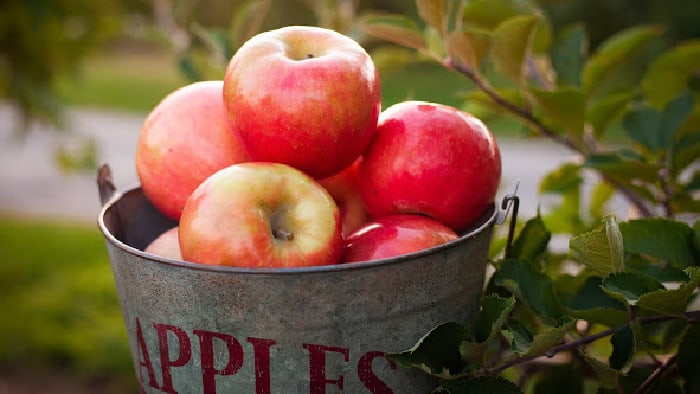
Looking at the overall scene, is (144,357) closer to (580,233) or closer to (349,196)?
(349,196)

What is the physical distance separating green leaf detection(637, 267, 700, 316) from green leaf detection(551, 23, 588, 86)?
486mm

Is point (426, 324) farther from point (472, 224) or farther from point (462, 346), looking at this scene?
point (472, 224)

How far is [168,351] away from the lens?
765 millimetres

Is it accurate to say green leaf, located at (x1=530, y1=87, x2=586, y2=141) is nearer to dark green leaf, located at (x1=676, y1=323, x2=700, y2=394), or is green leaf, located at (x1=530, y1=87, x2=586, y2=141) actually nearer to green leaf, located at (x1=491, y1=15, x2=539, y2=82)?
green leaf, located at (x1=491, y1=15, x2=539, y2=82)

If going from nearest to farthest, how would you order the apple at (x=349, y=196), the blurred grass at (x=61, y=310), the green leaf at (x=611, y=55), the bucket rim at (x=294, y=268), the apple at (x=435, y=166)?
the bucket rim at (x=294, y=268) < the apple at (x=435, y=166) < the apple at (x=349, y=196) < the green leaf at (x=611, y=55) < the blurred grass at (x=61, y=310)

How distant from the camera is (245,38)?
1.29 metres

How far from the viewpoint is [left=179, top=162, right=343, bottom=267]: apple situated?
763mm

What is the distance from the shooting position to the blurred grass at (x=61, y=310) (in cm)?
296

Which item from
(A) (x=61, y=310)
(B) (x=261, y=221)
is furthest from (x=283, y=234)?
(A) (x=61, y=310)

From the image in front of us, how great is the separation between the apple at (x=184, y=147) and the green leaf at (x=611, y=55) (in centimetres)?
55

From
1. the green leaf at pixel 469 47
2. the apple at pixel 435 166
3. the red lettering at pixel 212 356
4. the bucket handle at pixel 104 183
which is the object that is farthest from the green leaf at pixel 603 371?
the bucket handle at pixel 104 183

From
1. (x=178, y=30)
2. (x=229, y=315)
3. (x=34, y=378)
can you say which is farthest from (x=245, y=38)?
(x=34, y=378)

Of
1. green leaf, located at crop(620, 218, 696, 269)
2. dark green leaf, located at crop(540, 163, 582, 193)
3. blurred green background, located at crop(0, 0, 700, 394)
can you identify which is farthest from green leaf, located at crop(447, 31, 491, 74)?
green leaf, located at crop(620, 218, 696, 269)

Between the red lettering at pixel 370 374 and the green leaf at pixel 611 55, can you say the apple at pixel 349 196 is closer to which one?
the red lettering at pixel 370 374
